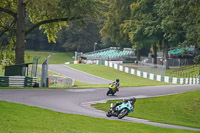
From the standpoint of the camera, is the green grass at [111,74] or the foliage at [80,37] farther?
the foliage at [80,37]

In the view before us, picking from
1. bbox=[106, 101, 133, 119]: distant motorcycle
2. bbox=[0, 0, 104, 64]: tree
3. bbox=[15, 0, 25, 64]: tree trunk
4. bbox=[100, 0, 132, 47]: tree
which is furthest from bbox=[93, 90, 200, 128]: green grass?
bbox=[100, 0, 132, 47]: tree

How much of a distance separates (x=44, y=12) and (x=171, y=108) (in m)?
20.1

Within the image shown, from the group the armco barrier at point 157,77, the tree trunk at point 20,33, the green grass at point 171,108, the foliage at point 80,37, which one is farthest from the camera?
the foliage at point 80,37

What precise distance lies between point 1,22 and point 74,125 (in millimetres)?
29150

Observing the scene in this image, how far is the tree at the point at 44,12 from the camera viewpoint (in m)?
36.8

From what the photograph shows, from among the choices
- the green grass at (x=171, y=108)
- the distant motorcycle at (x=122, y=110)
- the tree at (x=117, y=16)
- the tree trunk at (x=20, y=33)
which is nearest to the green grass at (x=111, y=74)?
the tree at (x=117, y=16)

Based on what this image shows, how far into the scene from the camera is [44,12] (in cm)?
4172

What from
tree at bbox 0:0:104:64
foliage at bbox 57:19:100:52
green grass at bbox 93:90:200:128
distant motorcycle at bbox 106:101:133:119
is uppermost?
foliage at bbox 57:19:100:52

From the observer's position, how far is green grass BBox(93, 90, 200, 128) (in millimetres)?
23500

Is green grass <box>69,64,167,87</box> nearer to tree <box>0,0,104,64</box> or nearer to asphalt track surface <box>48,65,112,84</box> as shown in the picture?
asphalt track surface <box>48,65,112,84</box>

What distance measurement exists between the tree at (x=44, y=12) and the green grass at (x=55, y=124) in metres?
20.2

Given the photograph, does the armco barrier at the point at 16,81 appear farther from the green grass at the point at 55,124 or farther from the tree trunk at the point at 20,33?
the green grass at the point at 55,124

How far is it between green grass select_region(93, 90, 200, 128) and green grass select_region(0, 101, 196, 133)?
6332 millimetres

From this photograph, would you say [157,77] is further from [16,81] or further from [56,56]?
[56,56]
